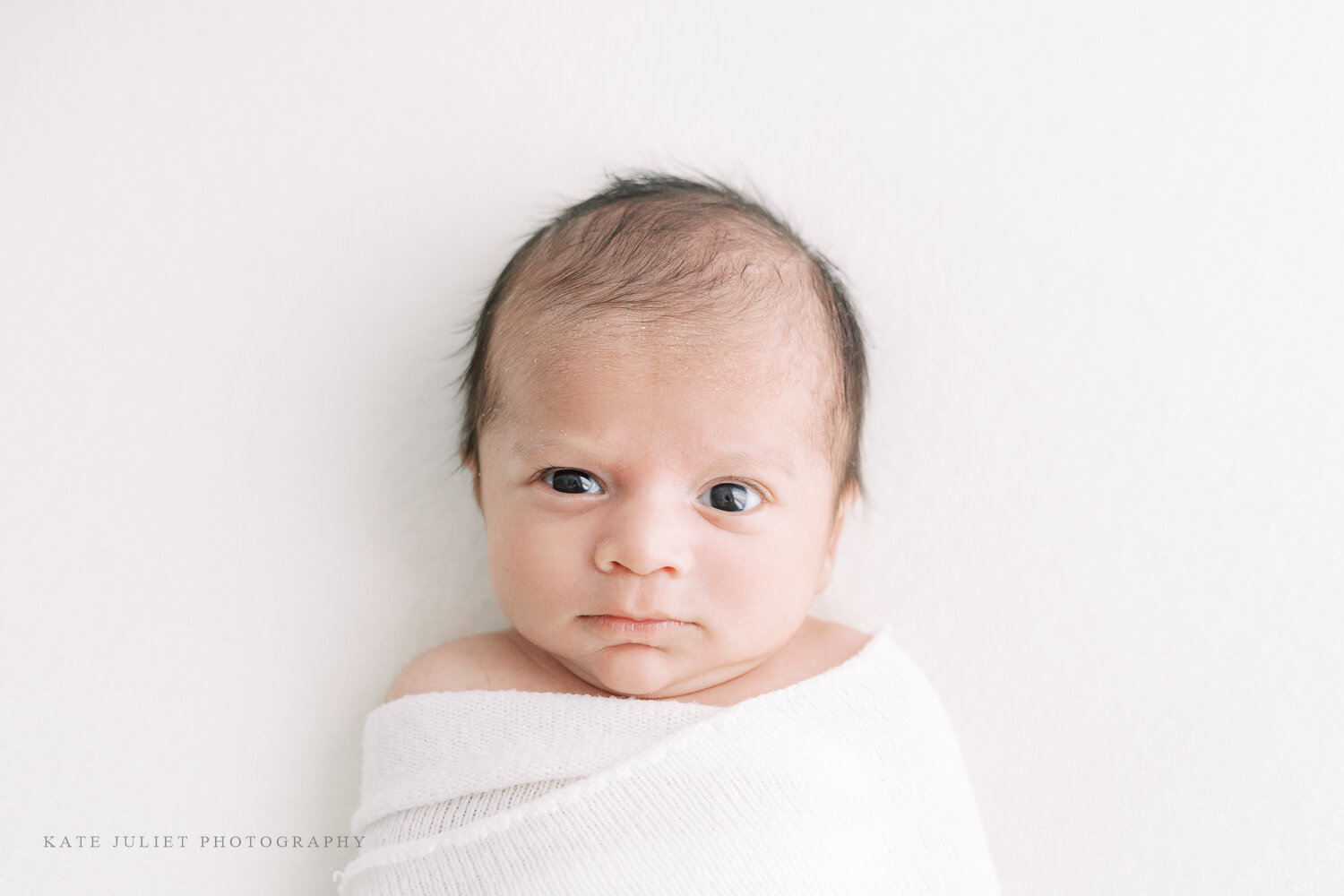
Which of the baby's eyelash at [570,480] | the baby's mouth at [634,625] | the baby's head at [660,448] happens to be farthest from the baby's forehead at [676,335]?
the baby's mouth at [634,625]

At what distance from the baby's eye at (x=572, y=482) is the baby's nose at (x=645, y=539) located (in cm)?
5

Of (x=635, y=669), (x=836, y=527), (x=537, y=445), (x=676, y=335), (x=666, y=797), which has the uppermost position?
(x=676, y=335)

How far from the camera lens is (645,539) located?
1.00 meters

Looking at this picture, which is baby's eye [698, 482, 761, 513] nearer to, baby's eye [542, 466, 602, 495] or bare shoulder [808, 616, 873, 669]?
baby's eye [542, 466, 602, 495]

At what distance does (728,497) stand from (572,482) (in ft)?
0.59

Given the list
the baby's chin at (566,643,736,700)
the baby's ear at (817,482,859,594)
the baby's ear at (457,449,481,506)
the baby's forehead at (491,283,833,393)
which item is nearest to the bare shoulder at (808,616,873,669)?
the baby's ear at (817,482,859,594)

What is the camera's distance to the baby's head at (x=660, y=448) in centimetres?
103

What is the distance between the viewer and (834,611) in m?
1.34

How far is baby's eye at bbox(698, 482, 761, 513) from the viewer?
3.51 feet

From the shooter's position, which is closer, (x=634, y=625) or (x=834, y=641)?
(x=634, y=625)

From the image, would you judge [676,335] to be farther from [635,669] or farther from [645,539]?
[635,669]

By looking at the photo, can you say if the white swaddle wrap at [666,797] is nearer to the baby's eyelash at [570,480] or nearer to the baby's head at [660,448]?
the baby's head at [660,448]

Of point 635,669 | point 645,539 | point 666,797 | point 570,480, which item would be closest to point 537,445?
point 570,480

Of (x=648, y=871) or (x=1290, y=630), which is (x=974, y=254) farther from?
(x=648, y=871)
